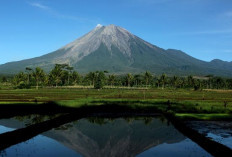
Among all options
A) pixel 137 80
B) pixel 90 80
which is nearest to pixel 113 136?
pixel 90 80

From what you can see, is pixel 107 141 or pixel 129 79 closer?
pixel 107 141

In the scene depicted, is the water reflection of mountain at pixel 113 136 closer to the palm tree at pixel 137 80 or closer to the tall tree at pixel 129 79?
the tall tree at pixel 129 79

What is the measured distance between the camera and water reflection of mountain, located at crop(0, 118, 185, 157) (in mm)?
18156

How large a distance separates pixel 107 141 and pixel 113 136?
1890mm

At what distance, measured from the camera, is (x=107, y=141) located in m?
20.5

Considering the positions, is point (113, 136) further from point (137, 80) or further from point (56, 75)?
point (137, 80)

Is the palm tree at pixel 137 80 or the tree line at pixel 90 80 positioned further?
the palm tree at pixel 137 80

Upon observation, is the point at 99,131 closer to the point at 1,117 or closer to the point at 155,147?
the point at 155,147

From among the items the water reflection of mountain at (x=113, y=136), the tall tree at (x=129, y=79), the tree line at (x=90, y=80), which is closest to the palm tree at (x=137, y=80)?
the tree line at (x=90, y=80)

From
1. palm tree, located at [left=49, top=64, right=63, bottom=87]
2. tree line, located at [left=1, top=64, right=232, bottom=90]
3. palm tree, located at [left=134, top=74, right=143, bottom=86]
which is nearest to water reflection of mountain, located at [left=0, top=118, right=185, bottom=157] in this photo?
tree line, located at [left=1, top=64, right=232, bottom=90]

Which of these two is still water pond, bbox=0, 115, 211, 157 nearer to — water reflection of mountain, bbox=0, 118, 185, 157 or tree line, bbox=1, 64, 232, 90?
water reflection of mountain, bbox=0, 118, 185, 157

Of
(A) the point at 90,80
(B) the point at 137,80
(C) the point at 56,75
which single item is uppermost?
(C) the point at 56,75

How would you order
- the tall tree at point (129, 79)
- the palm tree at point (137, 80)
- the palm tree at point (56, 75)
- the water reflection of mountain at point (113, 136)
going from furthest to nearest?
the palm tree at point (137, 80), the tall tree at point (129, 79), the palm tree at point (56, 75), the water reflection of mountain at point (113, 136)

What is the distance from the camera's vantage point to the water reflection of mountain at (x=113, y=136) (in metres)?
18.2
